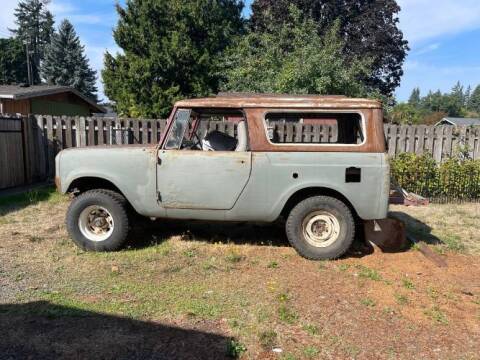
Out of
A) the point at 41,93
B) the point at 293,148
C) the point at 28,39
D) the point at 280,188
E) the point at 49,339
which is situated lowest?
the point at 49,339

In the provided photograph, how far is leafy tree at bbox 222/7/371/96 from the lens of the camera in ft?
54.0

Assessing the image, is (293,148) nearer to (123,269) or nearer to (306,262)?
(306,262)

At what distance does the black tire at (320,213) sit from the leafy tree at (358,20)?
2751cm

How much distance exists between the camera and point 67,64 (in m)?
49.4

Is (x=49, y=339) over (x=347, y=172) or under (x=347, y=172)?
under

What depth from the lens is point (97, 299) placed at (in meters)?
4.18

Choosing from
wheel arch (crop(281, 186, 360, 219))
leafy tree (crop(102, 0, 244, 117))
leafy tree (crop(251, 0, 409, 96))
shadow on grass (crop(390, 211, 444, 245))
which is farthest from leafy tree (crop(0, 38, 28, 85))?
wheel arch (crop(281, 186, 360, 219))

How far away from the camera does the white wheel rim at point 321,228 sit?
5395mm

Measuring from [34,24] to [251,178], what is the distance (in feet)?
281

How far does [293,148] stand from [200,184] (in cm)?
126

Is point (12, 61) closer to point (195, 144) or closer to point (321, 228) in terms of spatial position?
point (195, 144)

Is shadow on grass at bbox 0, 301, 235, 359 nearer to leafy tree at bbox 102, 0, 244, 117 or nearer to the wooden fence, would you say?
the wooden fence

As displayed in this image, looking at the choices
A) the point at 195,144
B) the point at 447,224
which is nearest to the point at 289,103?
the point at 195,144

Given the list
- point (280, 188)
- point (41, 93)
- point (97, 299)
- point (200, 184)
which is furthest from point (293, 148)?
point (41, 93)
